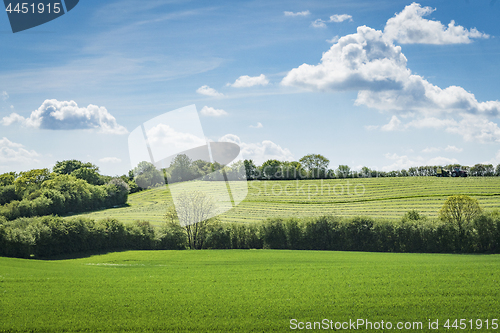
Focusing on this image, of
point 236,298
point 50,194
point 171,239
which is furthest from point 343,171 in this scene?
point 236,298

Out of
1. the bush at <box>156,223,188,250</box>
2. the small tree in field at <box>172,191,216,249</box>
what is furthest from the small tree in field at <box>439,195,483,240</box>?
the bush at <box>156,223,188,250</box>

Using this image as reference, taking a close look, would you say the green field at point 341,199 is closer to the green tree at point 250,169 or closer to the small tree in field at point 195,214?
the small tree in field at point 195,214

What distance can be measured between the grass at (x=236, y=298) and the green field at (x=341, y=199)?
2378 centimetres

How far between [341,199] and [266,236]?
1061 inches

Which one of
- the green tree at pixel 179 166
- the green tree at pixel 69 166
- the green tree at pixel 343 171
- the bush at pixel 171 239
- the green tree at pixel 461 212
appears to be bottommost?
the bush at pixel 171 239

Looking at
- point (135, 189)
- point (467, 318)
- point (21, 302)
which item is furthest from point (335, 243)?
point (135, 189)

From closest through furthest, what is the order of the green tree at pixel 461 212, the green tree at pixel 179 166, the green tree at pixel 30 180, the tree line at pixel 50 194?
the green tree at pixel 179 166
the green tree at pixel 461 212
the tree line at pixel 50 194
the green tree at pixel 30 180

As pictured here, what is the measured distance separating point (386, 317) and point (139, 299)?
9812mm

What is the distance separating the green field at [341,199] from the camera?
A: 52.5 metres

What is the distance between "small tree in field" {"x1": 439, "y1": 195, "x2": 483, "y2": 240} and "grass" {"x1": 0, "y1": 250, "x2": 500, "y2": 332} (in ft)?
46.8

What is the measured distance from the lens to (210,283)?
17.3 meters

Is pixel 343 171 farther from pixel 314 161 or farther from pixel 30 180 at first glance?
pixel 30 180

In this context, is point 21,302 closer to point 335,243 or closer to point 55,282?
point 55,282

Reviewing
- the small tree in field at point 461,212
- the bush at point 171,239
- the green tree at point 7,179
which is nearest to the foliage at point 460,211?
the small tree in field at point 461,212
